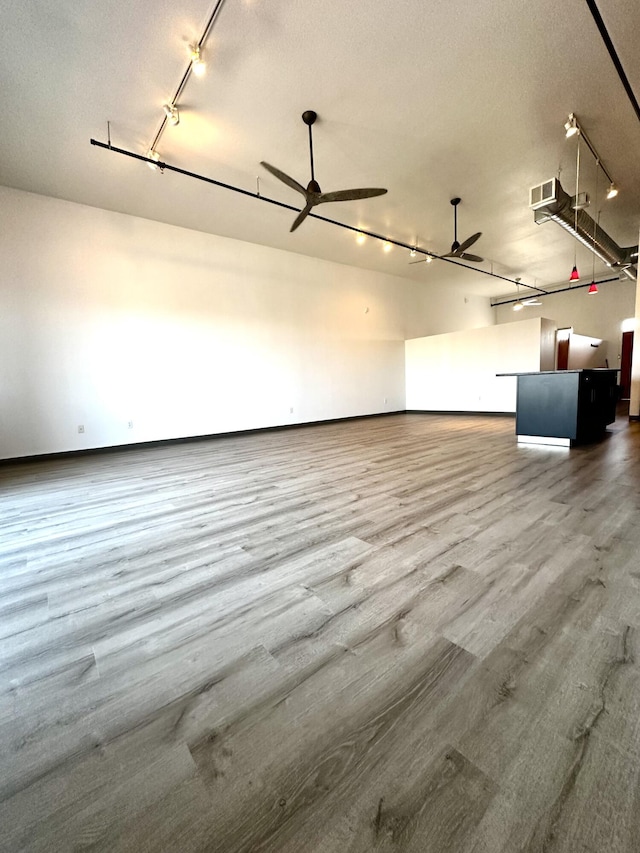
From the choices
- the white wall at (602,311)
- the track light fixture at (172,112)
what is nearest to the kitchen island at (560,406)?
the track light fixture at (172,112)

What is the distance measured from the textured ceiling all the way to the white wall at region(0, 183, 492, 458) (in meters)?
0.65

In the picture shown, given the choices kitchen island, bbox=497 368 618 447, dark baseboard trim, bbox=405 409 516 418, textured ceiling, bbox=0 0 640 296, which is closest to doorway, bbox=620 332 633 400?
dark baseboard trim, bbox=405 409 516 418

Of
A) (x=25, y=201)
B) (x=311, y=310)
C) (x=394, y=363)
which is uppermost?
(x=25, y=201)

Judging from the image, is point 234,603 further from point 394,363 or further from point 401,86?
point 394,363

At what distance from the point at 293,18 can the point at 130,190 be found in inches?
132

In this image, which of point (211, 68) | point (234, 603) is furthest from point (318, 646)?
point (211, 68)

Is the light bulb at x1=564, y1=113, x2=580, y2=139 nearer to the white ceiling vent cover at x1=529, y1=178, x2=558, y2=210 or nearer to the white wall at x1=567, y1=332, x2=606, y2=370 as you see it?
the white ceiling vent cover at x1=529, y1=178, x2=558, y2=210

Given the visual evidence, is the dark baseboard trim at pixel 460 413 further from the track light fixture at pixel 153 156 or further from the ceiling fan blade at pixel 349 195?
the track light fixture at pixel 153 156

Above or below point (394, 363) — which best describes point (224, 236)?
above

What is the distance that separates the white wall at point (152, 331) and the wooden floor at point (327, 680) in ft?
10.9

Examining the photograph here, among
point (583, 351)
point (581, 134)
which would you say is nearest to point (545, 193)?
point (581, 134)

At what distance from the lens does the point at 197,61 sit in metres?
2.91

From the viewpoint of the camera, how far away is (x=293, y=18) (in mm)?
2697

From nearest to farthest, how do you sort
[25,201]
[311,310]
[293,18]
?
[293,18] < [25,201] < [311,310]
